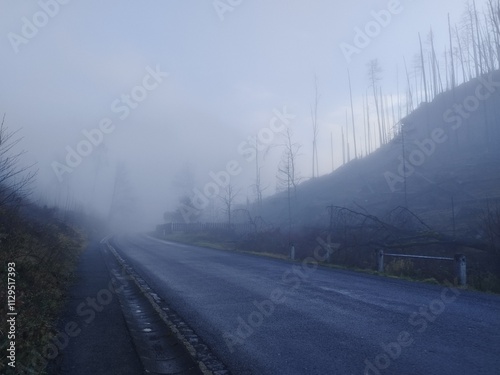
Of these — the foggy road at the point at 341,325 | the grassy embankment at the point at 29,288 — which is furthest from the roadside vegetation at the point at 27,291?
the foggy road at the point at 341,325

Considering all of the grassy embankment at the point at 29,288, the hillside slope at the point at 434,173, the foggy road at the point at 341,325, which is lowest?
the foggy road at the point at 341,325

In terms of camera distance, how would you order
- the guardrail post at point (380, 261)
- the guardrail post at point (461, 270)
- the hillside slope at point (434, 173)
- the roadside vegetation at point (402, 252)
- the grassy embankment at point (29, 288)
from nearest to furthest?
the grassy embankment at point (29, 288) → the guardrail post at point (461, 270) → the roadside vegetation at point (402, 252) → the guardrail post at point (380, 261) → the hillside slope at point (434, 173)

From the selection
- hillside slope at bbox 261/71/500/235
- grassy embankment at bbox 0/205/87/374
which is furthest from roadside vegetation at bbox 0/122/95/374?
hillside slope at bbox 261/71/500/235

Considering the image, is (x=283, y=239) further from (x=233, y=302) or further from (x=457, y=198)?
(x=233, y=302)

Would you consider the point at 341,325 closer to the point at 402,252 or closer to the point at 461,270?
the point at 461,270

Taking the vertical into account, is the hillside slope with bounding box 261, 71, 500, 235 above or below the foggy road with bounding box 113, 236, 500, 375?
above

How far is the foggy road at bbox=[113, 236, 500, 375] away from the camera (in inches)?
227

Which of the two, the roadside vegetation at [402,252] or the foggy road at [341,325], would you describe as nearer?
the foggy road at [341,325]

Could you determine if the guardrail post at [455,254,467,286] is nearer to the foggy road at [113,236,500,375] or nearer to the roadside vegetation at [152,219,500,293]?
the roadside vegetation at [152,219,500,293]

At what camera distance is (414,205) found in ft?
127

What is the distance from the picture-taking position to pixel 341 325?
788cm

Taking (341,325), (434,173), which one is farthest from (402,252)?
(434,173)

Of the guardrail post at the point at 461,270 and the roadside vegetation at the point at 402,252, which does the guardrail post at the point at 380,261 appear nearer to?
the roadside vegetation at the point at 402,252

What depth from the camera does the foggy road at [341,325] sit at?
5.77 metres
